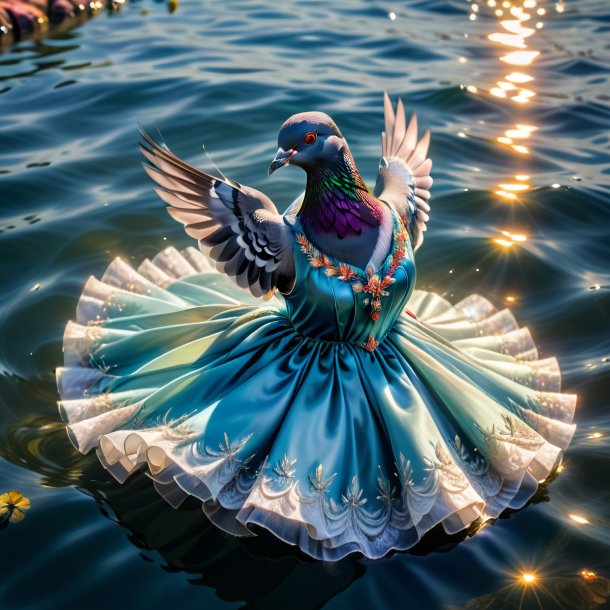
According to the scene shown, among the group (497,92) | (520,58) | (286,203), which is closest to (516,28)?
(520,58)

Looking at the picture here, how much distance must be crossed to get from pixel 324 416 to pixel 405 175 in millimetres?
1283

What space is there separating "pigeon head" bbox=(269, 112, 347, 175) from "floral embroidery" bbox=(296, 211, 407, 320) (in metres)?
0.30

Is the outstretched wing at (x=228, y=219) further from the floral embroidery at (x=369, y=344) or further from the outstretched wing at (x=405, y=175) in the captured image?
the outstretched wing at (x=405, y=175)

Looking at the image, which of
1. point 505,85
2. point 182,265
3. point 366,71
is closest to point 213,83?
point 366,71

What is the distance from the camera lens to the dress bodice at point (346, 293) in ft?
10.8

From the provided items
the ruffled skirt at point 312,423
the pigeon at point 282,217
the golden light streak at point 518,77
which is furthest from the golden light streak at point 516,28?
the pigeon at point 282,217

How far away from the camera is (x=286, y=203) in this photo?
6070 millimetres

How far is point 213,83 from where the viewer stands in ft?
26.6

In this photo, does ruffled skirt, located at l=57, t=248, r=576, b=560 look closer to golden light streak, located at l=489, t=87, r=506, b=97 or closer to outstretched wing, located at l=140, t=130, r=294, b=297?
outstretched wing, located at l=140, t=130, r=294, b=297

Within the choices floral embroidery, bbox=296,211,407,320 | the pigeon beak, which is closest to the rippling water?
floral embroidery, bbox=296,211,407,320

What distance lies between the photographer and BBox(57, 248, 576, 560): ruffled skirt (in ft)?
10.2

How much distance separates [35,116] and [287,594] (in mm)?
5599

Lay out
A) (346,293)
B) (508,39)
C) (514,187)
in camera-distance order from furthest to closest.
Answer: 1. (508,39)
2. (514,187)
3. (346,293)

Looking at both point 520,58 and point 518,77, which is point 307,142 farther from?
point 520,58
